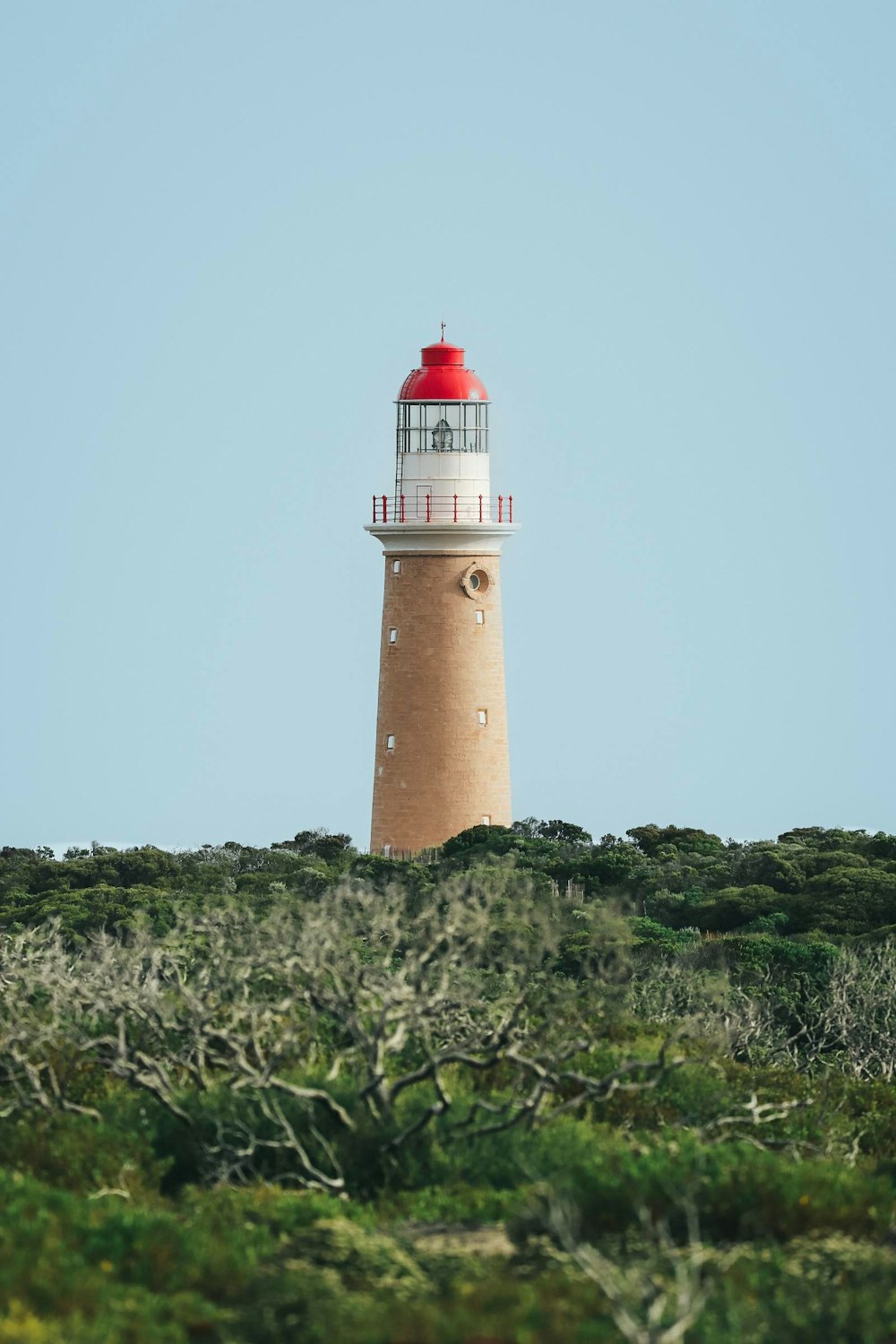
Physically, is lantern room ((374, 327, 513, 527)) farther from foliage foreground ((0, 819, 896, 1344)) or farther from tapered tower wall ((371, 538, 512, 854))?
foliage foreground ((0, 819, 896, 1344))

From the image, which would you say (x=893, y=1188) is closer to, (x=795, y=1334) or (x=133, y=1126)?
(x=795, y=1334)

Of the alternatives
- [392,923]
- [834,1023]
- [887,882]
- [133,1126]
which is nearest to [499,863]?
[887,882]

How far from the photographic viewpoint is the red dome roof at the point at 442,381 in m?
36.4

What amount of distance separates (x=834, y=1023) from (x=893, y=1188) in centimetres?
1066

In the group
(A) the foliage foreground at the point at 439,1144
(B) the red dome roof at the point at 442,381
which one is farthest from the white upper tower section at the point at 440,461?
(A) the foliage foreground at the point at 439,1144

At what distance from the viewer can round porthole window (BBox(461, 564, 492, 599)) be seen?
1422 inches

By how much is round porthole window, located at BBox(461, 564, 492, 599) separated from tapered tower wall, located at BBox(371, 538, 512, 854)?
0.02 metres

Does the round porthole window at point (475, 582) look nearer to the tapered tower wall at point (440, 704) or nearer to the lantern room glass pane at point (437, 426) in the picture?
the tapered tower wall at point (440, 704)

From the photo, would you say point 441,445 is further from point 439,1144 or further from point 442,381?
point 439,1144

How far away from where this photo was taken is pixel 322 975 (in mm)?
16250

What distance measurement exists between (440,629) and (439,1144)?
22.4 meters

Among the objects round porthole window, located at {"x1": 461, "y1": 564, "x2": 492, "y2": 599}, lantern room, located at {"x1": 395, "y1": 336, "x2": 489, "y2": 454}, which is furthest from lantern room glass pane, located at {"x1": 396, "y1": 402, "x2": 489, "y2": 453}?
round porthole window, located at {"x1": 461, "y1": 564, "x2": 492, "y2": 599}

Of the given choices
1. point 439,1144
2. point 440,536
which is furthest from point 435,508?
point 439,1144

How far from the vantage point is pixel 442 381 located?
119 ft
